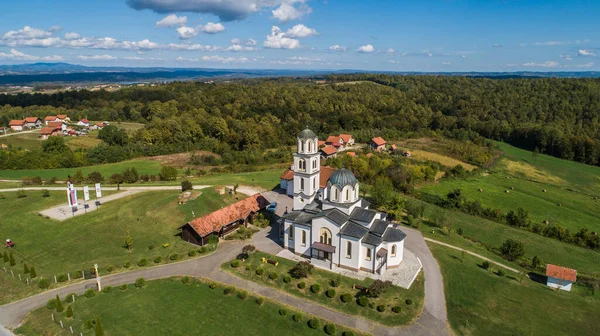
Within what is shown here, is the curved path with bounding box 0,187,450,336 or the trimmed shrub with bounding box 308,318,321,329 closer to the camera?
the trimmed shrub with bounding box 308,318,321,329

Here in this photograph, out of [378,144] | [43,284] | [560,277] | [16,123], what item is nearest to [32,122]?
[16,123]

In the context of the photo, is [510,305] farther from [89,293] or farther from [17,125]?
[17,125]

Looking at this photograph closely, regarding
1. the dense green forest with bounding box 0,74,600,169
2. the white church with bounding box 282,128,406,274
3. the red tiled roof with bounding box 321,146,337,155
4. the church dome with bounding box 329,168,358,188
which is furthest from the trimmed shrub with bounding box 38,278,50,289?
the red tiled roof with bounding box 321,146,337,155

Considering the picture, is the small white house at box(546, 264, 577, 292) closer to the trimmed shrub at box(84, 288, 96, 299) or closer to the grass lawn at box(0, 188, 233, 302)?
the grass lawn at box(0, 188, 233, 302)

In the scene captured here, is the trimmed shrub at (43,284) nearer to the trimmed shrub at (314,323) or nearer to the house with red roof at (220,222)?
the house with red roof at (220,222)

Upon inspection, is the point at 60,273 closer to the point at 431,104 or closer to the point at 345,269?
the point at 345,269

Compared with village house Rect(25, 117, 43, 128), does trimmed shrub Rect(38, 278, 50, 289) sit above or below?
below

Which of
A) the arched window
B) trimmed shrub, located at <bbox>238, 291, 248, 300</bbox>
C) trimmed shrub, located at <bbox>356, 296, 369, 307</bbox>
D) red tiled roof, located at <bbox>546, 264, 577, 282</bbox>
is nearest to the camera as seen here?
trimmed shrub, located at <bbox>356, 296, 369, 307</bbox>

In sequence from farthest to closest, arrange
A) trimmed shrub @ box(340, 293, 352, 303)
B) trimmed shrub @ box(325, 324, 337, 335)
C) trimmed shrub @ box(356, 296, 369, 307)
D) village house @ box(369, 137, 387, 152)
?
1. village house @ box(369, 137, 387, 152)
2. trimmed shrub @ box(340, 293, 352, 303)
3. trimmed shrub @ box(356, 296, 369, 307)
4. trimmed shrub @ box(325, 324, 337, 335)
